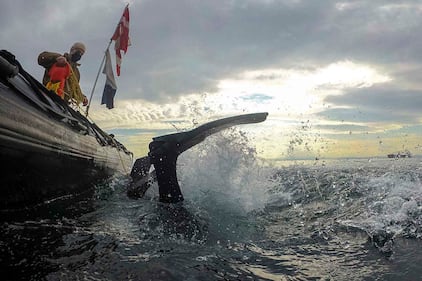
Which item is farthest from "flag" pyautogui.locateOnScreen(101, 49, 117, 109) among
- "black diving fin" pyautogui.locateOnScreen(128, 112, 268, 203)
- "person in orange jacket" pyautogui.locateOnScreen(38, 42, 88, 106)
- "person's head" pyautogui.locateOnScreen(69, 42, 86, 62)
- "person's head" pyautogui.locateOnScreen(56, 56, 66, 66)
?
"black diving fin" pyautogui.locateOnScreen(128, 112, 268, 203)

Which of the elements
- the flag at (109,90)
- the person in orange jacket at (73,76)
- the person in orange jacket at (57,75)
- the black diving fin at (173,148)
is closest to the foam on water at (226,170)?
the black diving fin at (173,148)

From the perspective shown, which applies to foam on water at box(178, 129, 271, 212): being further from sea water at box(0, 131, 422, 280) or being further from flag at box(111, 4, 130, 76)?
flag at box(111, 4, 130, 76)

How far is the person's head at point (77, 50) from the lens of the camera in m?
11.1

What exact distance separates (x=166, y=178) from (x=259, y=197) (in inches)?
127

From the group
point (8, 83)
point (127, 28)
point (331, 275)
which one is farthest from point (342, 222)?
point (127, 28)

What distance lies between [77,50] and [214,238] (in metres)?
8.49

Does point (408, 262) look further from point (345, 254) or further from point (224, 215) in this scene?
point (224, 215)

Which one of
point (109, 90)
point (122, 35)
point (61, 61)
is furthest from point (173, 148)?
point (109, 90)

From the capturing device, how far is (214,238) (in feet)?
16.4

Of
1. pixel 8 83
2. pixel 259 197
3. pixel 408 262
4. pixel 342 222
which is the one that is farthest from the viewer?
pixel 259 197

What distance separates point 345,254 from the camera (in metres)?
4.49

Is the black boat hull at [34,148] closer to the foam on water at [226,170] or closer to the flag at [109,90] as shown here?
the foam on water at [226,170]

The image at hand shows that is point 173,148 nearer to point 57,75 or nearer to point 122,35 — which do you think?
point 57,75

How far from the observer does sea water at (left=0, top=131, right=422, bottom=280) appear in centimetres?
346
